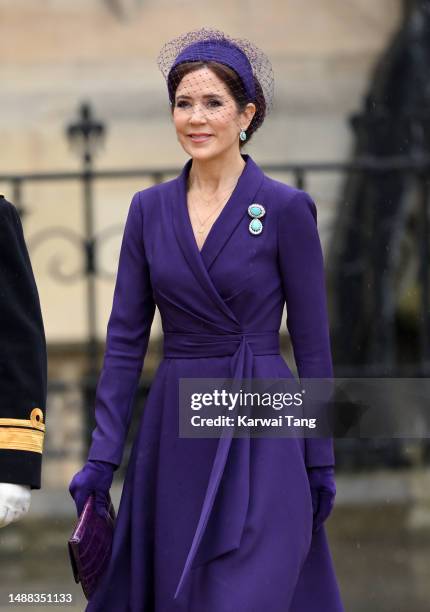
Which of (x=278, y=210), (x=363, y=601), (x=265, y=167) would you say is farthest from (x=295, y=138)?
A: (x=278, y=210)

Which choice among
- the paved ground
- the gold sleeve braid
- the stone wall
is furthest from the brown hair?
the stone wall

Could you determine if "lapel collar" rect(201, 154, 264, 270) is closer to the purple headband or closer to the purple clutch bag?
the purple headband

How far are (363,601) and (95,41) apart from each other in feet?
13.2

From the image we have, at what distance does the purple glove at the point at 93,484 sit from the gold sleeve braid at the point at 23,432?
250 mm

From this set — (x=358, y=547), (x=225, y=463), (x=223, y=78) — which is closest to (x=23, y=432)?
(x=225, y=463)

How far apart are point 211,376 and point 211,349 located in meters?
0.07

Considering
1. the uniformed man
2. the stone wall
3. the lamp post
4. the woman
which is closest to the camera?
the uniformed man

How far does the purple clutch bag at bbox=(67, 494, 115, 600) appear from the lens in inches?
173

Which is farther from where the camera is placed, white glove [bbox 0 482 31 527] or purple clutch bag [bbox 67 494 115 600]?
purple clutch bag [bbox 67 494 115 600]

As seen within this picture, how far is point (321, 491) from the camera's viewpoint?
15.0 ft

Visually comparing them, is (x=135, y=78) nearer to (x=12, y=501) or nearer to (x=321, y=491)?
(x=321, y=491)

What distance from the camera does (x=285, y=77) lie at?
946cm

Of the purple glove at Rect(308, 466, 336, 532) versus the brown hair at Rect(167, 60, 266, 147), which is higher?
the brown hair at Rect(167, 60, 266, 147)

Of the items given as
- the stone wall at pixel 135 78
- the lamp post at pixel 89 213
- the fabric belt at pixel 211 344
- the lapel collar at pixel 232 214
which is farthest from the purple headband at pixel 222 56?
the stone wall at pixel 135 78
